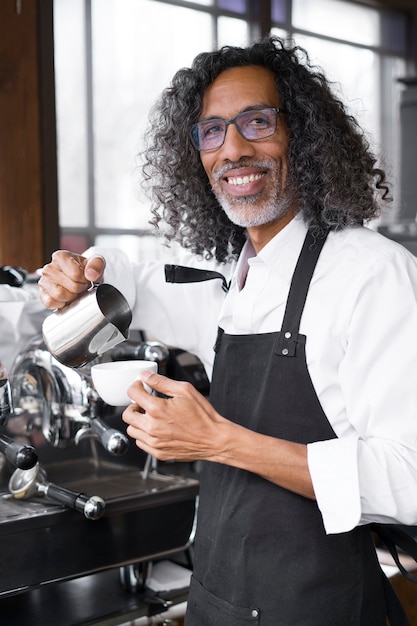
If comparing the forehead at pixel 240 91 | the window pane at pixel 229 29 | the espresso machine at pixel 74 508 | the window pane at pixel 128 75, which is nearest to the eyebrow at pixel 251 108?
the forehead at pixel 240 91

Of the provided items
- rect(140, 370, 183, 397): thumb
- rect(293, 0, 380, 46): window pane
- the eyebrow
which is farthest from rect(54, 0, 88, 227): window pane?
rect(140, 370, 183, 397): thumb

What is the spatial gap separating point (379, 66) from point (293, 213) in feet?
14.8

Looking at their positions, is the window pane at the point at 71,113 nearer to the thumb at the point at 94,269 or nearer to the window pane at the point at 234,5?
the window pane at the point at 234,5

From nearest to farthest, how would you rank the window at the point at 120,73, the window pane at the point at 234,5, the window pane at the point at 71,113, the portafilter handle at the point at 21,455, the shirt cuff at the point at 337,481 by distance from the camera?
the shirt cuff at the point at 337,481, the portafilter handle at the point at 21,455, the window pane at the point at 71,113, the window at the point at 120,73, the window pane at the point at 234,5

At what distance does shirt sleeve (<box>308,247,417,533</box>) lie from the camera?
114cm

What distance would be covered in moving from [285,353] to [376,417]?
0.20 meters

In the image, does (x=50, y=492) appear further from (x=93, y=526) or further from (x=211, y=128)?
(x=211, y=128)

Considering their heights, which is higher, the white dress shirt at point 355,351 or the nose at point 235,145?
the nose at point 235,145

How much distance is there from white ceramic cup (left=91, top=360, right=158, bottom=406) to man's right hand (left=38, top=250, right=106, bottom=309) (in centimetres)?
18

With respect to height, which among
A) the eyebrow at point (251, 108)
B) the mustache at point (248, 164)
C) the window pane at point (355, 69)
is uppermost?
the window pane at point (355, 69)

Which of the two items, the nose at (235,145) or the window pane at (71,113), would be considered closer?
the nose at (235,145)

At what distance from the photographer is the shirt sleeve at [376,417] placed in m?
1.14

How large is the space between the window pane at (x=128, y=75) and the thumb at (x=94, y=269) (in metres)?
3.15

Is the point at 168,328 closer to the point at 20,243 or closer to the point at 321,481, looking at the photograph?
the point at 321,481
